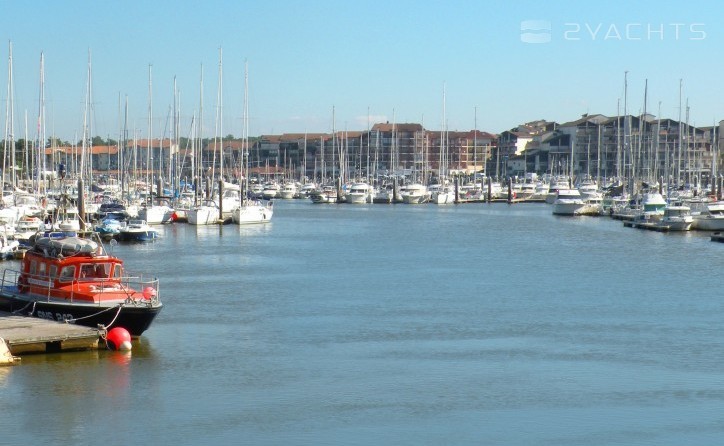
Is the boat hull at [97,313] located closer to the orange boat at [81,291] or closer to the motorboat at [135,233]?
the orange boat at [81,291]

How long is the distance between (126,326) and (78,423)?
6.96m

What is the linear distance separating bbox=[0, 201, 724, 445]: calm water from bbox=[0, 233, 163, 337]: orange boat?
1043mm

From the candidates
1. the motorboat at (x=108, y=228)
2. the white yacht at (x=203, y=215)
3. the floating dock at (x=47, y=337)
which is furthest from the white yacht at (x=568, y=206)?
the floating dock at (x=47, y=337)

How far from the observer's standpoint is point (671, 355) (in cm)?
3042

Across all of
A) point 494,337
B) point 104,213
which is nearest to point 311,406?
point 494,337

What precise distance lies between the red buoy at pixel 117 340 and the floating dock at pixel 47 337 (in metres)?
0.38

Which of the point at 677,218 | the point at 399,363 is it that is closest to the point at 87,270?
the point at 399,363

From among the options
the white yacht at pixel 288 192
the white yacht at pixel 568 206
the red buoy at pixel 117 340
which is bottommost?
the red buoy at pixel 117 340

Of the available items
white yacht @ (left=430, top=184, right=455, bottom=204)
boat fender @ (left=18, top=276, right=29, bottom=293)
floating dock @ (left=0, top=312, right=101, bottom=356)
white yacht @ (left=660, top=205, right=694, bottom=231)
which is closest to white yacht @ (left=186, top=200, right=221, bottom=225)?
white yacht @ (left=660, top=205, right=694, bottom=231)

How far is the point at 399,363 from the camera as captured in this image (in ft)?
94.9

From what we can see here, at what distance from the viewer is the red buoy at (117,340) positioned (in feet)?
95.6

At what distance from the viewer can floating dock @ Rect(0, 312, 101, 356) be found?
2777 centimetres

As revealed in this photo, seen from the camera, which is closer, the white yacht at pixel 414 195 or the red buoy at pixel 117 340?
the red buoy at pixel 117 340

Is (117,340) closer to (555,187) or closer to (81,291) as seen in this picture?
(81,291)
